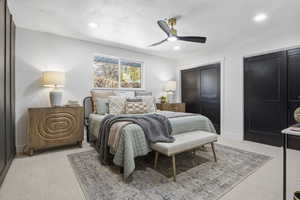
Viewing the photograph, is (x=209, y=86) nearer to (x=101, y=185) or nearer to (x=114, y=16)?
(x=114, y=16)

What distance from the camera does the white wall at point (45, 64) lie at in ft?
9.83

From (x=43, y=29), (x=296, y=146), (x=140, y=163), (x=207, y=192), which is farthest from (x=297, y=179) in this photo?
(x=43, y=29)

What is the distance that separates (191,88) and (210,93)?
735 millimetres

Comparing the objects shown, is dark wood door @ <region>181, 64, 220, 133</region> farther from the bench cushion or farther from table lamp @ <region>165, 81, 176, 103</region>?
the bench cushion

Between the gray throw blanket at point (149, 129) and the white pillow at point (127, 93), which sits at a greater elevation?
the white pillow at point (127, 93)

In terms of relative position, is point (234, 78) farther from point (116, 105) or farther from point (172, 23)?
point (116, 105)

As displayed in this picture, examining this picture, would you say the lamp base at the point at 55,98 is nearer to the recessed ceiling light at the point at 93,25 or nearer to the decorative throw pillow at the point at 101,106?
the decorative throw pillow at the point at 101,106

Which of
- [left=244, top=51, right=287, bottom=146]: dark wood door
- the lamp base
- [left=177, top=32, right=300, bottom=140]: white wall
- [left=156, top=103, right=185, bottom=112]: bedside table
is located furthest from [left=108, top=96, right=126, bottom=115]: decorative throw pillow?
[left=244, top=51, right=287, bottom=146]: dark wood door

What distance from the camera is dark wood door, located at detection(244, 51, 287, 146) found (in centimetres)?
319

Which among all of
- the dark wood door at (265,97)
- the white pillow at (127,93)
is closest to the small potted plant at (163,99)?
the white pillow at (127,93)

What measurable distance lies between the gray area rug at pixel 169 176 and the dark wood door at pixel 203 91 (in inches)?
73.0

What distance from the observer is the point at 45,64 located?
10.6ft

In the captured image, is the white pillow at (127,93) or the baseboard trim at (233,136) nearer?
the baseboard trim at (233,136)

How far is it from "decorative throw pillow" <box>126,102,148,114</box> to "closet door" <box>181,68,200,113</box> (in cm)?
233
